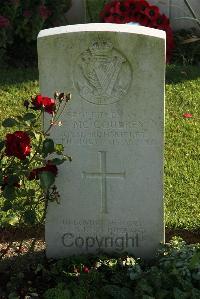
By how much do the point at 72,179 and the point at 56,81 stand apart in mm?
581

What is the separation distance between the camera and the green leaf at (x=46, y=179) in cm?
389

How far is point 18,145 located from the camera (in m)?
3.71

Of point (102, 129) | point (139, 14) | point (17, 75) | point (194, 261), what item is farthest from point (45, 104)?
point (139, 14)

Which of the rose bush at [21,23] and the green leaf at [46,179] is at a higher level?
the rose bush at [21,23]

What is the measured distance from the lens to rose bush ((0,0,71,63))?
24.1 ft

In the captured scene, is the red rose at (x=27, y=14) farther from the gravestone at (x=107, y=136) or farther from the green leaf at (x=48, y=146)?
the green leaf at (x=48, y=146)

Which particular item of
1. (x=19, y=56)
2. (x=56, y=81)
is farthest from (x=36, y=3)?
(x=56, y=81)

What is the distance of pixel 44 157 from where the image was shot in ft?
12.8

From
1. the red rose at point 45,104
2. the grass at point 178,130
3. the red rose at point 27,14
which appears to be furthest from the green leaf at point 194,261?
the red rose at point 27,14

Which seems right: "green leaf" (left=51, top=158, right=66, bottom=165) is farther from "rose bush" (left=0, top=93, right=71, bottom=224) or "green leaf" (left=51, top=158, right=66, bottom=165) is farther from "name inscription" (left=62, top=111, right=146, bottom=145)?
"name inscription" (left=62, top=111, right=146, bottom=145)

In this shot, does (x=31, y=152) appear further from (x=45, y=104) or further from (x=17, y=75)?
(x=17, y=75)

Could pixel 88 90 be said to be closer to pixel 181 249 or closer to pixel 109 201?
pixel 109 201

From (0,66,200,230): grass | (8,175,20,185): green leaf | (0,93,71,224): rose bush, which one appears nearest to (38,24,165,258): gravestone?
(0,93,71,224): rose bush

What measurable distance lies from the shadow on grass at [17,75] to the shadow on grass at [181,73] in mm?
1302
